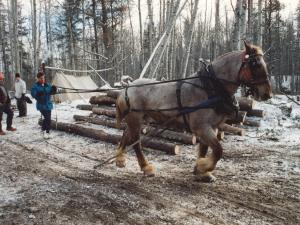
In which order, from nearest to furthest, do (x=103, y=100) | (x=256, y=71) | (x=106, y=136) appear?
(x=256, y=71) → (x=106, y=136) → (x=103, y=100)

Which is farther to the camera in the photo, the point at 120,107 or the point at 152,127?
the point at 152,127

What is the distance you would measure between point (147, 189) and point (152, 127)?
14.4ft

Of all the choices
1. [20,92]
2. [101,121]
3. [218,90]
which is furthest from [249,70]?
[20,92]

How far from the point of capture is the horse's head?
17.7 feet

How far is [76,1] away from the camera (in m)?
28.5

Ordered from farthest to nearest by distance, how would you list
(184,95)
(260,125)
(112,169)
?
(260,125) → (112,169) → (184,95)

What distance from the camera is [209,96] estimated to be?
18.9ft

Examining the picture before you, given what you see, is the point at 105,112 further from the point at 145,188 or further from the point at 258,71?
the point at 258,71

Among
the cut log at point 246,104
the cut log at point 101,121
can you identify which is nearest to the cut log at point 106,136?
the cut log at point 101,121

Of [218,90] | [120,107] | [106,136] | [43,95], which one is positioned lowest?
[106,136]

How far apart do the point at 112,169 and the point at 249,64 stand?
11.1 ft

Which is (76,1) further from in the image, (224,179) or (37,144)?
(224,179)

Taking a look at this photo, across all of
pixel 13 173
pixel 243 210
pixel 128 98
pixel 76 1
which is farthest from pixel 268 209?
pixel 76 1

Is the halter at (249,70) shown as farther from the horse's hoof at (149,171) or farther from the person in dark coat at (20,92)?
the person in dark coat at (20,92)
